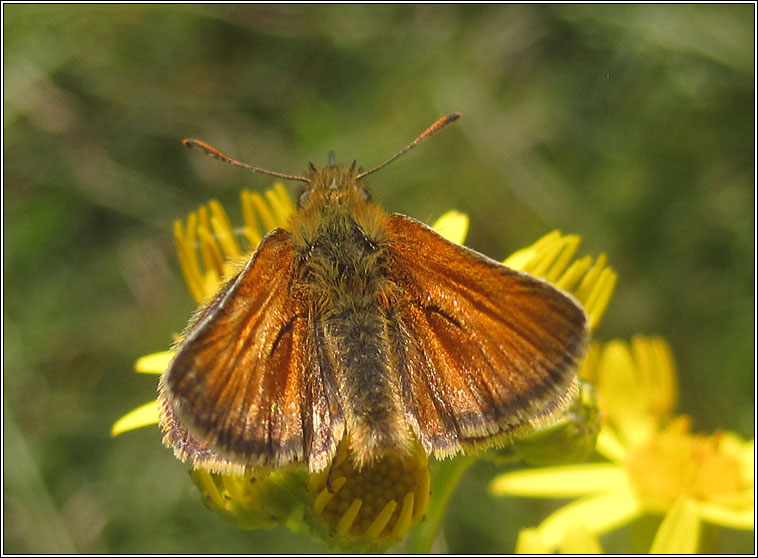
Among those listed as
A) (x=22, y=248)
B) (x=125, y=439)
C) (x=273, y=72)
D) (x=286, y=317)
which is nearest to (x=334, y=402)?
(x=286, y=317)

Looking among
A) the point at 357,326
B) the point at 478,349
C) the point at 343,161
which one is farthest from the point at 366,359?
the point at 343,161

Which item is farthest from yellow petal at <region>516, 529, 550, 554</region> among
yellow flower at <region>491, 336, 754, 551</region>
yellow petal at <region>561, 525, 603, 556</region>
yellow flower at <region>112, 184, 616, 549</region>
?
yellow flower at <region>491, 336, 754, 551</region>

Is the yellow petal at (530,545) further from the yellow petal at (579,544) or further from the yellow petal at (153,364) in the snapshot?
the yellow petal at (153,364)

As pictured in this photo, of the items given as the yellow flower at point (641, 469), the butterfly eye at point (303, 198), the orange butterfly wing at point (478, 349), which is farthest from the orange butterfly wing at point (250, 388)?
the yellow flower at point (641, 469)

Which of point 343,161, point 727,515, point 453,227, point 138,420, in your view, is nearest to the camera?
point 138,420

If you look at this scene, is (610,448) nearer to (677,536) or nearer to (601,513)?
(601,513)
